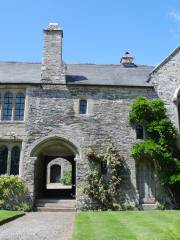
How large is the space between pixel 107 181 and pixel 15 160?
5277 millimetres

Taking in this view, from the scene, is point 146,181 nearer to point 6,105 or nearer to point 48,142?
point 48,142

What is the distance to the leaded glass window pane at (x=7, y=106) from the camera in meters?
18.7

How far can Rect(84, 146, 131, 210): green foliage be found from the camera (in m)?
Result: 17.4

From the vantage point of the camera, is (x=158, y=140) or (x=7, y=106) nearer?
(x=158, y=140)

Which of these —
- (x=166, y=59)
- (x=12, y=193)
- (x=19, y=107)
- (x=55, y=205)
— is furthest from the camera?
(x=166, y=59)

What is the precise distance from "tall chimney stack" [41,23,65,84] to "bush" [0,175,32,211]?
19.5 feet

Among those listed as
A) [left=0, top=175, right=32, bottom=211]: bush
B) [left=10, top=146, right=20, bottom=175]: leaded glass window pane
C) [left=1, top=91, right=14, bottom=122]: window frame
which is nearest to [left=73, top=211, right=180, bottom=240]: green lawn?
[left=0, top=175, right=32, bottom=211]: bush

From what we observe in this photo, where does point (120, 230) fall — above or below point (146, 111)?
below

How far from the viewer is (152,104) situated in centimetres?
1870

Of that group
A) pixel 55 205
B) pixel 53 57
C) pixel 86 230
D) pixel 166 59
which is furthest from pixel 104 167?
pixel 86 230

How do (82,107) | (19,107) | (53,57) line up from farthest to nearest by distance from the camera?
(53,57) < (82,107) < (19,107)

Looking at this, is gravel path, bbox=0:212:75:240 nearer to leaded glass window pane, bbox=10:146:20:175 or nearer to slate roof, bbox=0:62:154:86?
leaded glass window pane, bbox=10:146:20:175

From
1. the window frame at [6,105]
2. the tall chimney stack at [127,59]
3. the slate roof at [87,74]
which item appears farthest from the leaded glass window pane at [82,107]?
the tall chimney stack at [127,59]

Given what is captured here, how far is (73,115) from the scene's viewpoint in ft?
61.0
